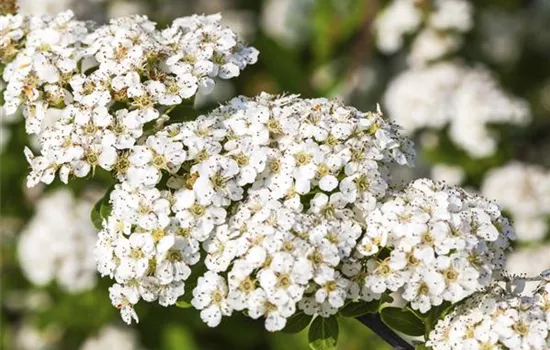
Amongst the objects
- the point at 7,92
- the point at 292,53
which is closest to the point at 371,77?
the point at 292,53

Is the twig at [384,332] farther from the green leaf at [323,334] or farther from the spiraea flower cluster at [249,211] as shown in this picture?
the spiraea flower cluster at [249,211]

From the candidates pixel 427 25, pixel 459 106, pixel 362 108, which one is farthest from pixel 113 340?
pixel 427 25

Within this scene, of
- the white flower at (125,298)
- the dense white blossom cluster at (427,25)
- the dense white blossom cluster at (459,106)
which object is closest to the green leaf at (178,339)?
Answer: the dense white blossom cluster at (459,106)

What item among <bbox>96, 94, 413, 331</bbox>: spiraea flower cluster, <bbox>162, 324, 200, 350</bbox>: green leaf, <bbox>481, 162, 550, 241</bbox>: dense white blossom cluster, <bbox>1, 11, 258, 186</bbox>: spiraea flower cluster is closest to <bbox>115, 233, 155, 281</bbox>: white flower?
<bbox>96, 94, 413, 331</bbox>: spiraea flower cluster

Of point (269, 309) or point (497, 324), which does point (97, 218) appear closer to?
point (269, 309)

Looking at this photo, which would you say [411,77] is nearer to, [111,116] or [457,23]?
[457,23]

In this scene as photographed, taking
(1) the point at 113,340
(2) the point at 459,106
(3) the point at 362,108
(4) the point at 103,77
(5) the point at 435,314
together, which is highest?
(4) the point at 103,77
